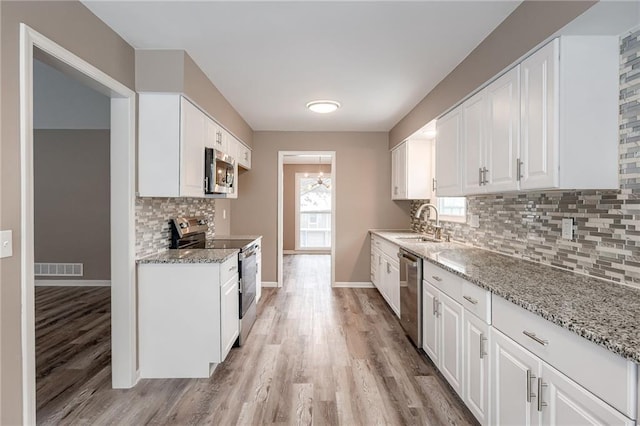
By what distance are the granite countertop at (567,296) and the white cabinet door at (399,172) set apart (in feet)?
7.32


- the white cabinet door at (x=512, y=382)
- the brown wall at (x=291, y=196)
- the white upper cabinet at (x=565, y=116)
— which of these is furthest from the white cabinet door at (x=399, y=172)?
the brown wall at (x=291, y=196)

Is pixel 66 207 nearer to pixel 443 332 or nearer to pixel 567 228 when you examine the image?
pixel 443 332

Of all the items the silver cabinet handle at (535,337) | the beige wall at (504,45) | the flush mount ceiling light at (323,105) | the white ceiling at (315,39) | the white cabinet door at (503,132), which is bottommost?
the silver cabinet handle at (535,337)

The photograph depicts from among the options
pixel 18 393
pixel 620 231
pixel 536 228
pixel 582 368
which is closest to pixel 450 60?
pixel 536 228

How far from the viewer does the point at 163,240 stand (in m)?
2.98

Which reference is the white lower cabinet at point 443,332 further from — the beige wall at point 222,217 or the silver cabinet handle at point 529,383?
the beige wall at point 222,217

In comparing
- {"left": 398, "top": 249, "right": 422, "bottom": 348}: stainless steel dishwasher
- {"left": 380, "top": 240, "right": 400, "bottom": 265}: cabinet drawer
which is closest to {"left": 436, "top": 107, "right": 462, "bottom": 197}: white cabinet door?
{"left": 398, "top": 249, "right": 422, "bottom": 348}: stainless steel dishwasher

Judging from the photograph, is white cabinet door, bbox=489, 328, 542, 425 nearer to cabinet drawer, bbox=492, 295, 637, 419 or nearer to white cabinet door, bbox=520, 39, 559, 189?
cabinet drawer, bbox=492, 295, 637, 419

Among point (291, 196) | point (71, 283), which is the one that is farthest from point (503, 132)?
point (291, 196)

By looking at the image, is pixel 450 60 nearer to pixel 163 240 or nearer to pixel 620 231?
pixel 620 231

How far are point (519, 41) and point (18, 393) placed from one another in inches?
122

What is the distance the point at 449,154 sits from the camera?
3.07m

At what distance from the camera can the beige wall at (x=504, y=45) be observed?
5.40 ft

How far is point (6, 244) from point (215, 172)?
182cm
